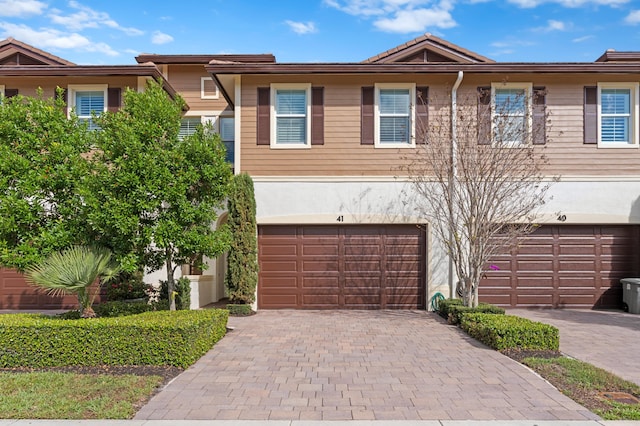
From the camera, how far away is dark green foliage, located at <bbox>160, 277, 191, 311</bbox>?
1082 centimetres

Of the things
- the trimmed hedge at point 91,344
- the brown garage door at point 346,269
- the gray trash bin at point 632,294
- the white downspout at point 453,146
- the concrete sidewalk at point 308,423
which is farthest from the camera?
the brown garage door at point 346,269

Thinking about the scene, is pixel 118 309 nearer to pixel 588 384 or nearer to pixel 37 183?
pixel 37 183

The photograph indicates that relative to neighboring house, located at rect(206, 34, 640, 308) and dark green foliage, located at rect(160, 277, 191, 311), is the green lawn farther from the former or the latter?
neighboring house, located at rect(206, 34, 640, 308)

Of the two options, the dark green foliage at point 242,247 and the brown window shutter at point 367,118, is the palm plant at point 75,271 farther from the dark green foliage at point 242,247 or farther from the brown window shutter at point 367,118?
the brown window shutter at point 367,118

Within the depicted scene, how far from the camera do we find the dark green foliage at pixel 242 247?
36.3 feet

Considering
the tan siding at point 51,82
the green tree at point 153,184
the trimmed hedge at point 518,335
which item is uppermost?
the tan siding at point 51,82

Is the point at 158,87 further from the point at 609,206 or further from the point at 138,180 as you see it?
the point at 609,206

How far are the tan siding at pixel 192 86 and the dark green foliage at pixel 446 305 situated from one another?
9082mm

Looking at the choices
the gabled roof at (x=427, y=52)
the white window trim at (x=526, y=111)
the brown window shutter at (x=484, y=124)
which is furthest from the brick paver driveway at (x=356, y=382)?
the gabled roof at (x=427, y=52)

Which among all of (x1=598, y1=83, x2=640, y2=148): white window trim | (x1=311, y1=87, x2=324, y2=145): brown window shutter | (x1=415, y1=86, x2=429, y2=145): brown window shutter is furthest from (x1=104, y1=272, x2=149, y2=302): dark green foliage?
(x1=598, y1=83, x2=640, y2=148): white window trim

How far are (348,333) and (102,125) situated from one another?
6.36 m

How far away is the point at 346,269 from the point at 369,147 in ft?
11.1

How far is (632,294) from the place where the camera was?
11391mm

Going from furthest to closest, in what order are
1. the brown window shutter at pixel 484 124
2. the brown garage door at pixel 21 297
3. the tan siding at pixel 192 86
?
the tan siding at pixel 192 86 → the brown garage door at pixel 21 297 → the brown window shutter at pixel 484 124
